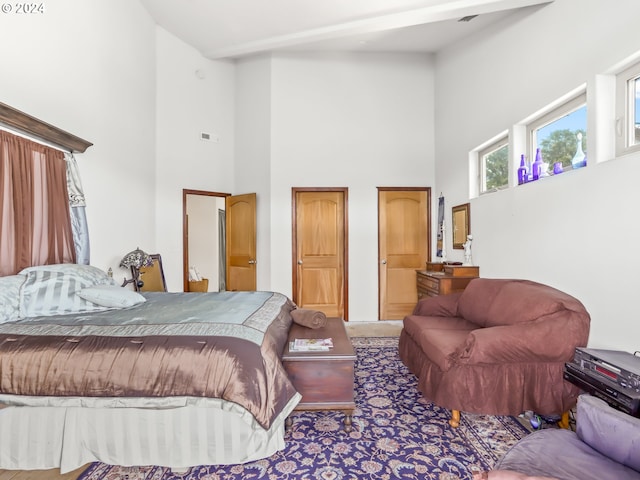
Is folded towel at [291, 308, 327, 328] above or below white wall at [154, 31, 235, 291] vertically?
below

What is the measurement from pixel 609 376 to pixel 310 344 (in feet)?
5.31

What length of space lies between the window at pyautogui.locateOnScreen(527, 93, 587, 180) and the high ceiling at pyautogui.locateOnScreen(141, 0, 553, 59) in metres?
1.00

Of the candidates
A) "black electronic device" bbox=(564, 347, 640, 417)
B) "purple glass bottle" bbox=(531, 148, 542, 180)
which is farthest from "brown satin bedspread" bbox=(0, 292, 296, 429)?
"purple glass bottle" bbox=(531, 148, 542, 180)

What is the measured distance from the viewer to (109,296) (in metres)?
2.35

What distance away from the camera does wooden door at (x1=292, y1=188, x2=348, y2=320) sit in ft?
16.9

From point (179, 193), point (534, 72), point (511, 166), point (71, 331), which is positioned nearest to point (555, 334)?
point (511, 166)

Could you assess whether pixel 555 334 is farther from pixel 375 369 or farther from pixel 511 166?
pixel 511 166

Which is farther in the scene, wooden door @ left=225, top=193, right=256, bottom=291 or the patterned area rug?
wooden door @ left=225, top=193, right=256, bottom=291

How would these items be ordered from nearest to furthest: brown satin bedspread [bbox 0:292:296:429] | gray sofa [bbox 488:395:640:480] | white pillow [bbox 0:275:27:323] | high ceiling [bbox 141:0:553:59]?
gray sofa [bbox 488:395:640:480]
brown satin bedspread [bbox 0:292:296:429]
white pillow [bbox 0:275:27:323]
high ceiling [bbox 141:0:553:59]

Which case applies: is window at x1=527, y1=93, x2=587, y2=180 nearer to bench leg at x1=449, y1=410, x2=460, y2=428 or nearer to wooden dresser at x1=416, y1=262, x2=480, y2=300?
wooden dresser at x1=416, y1=262, x2=480, y2=300

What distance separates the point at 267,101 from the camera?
5.09 meters

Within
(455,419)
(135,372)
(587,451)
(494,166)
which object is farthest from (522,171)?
(135,372)

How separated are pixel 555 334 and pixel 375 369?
1.55 metres

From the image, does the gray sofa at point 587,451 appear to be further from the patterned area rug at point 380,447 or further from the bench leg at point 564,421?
the bench leg at point 564,421
